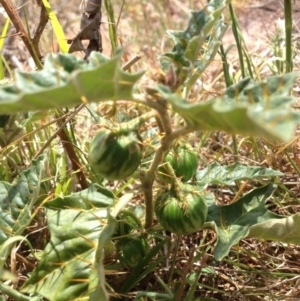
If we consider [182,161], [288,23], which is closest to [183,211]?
[182,161]

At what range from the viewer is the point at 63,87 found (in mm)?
654

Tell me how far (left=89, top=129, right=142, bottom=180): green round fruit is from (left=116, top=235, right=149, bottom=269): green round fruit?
0.73 ft

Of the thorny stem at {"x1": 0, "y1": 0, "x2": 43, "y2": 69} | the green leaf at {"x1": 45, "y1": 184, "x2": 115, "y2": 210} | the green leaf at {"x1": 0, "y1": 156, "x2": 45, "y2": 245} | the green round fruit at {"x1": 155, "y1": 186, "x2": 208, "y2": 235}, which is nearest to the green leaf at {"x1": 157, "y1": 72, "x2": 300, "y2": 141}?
the green round fruit at {"x1": 155, "y1": 186, "x2": 208, "y2": 235}

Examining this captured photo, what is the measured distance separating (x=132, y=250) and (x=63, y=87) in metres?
0.47

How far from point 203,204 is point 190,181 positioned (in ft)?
0.53

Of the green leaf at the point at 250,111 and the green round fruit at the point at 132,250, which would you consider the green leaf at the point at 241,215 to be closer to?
the green round fruit at the point at 132,250

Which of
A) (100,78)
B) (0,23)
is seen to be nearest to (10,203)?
(100,78)

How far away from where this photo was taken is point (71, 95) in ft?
2.27

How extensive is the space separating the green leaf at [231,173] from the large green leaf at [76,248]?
0.68 ft

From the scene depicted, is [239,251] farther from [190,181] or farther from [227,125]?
[227,125]

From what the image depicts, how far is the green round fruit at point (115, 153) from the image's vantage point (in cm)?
84

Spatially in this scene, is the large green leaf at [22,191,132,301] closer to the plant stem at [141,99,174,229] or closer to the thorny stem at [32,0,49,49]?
the plant stem at [141,99,174,229]

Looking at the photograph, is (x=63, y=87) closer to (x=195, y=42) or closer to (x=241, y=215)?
(x=195, y=42)

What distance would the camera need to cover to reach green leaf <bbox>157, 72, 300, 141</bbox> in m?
0.57
